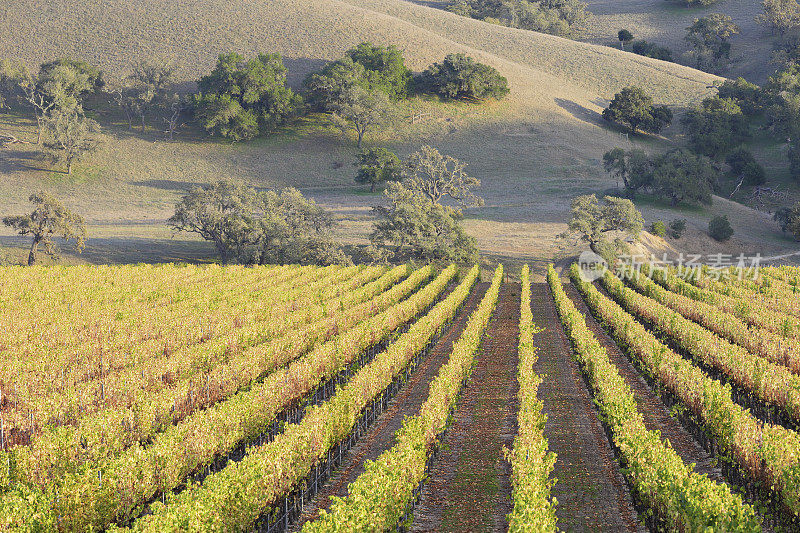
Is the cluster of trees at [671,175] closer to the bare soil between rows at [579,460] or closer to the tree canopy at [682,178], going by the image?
the tree canopy at [682,178]

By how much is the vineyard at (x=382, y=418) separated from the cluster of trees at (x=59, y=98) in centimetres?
5922

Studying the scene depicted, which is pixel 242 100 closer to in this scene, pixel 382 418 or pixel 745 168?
pixel 745 168

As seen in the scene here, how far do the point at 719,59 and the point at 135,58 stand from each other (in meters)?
134

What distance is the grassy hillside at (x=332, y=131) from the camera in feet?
245

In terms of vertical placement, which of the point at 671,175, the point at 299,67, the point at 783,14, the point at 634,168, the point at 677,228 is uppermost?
the point at 783,14

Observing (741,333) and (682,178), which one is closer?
(741,333)

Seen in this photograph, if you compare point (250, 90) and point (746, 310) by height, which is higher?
point (250, 90)

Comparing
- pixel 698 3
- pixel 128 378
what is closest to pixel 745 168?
pixel 128 378

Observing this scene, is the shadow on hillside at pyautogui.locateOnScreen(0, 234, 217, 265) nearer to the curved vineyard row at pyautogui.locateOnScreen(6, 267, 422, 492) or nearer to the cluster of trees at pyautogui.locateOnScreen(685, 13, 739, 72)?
the curved vineyard row at pyautogui.locateOnScreen(6, 267, 422, 492)

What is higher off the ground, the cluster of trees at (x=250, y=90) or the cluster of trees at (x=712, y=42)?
the cluster of trees at (x=712, y=42)

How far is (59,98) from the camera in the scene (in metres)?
93.7

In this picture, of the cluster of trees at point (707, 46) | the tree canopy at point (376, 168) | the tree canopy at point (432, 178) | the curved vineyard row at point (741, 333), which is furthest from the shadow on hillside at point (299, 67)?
the cluster of trees at point (707, 46)

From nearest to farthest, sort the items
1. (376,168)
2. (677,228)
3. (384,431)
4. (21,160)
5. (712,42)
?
(384,431) < (677,228) < (376,168) < (21,160) < (712,42)

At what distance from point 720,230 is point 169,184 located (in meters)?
68.5
